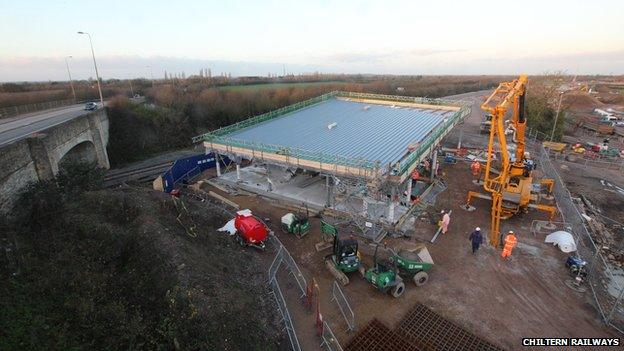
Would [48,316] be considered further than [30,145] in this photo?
No

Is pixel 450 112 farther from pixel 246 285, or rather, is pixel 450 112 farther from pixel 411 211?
pixel 246 285

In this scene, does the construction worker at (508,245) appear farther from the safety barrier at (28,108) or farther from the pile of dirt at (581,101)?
the pile of dirt at (581,101)

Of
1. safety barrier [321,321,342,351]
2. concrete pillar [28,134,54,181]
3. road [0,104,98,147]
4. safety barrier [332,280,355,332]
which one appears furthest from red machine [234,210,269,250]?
road [0,104,98,147]

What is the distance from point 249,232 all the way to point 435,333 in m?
9.37

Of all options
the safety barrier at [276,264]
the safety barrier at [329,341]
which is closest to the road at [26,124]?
the safety barrier at [276,264]

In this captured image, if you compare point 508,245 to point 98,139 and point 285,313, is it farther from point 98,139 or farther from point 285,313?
point 98,139

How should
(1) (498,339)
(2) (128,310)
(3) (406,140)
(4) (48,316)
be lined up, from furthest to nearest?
(3) (406,140), (1) (498,339), (2) (128,310), (4) (48,316)

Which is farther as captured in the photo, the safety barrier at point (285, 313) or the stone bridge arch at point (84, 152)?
the stone bridge arch at point (84, 152)

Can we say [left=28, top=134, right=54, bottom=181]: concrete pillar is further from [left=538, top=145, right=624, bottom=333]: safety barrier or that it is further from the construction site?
[left=538, top=145, right=624, bottom=333]: safety barrier

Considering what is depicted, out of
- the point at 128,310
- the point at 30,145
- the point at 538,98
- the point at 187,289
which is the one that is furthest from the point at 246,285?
the point at 538,98

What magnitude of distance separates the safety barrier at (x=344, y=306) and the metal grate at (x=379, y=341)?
53 cm

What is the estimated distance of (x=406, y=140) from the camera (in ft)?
80.5

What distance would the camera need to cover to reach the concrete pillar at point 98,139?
29750mm

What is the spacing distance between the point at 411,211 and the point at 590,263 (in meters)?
8.91
